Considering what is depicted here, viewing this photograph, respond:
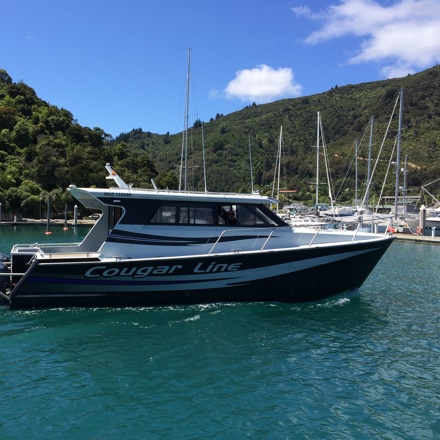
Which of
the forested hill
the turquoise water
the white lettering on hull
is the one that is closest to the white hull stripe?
the white lettering on hull

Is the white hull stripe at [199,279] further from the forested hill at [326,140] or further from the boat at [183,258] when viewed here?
the forested hill at [326,140]

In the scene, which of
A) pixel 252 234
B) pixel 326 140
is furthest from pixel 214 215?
pixel 326 140

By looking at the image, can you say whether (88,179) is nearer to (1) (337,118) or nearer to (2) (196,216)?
(2) (196,216)

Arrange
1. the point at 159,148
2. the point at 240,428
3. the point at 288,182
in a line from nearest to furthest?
the point at 240,428, the point at 288,182, the point at 159,148

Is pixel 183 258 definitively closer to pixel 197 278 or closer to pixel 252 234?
pixel 197 278

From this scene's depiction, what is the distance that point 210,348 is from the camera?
8.61 meters

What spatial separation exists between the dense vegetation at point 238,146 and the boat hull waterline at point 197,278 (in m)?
29.2

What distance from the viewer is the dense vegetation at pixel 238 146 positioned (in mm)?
61656

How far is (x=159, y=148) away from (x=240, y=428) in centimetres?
15613

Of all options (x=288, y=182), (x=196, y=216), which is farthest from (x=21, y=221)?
(x=288, y=182)

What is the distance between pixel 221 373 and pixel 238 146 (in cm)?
12455

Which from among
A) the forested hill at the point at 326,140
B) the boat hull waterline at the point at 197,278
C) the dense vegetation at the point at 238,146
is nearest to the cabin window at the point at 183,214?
the boat hull waterline at the point at 197,278

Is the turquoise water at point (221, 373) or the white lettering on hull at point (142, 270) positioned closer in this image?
the turquoise water at point (221, 373)

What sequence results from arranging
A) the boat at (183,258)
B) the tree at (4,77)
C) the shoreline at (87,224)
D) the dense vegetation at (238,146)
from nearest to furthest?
the boat at (183,258) < the shoreline at (87,224) < the dense vegetation at (238,146) < the tree at (4,77)
